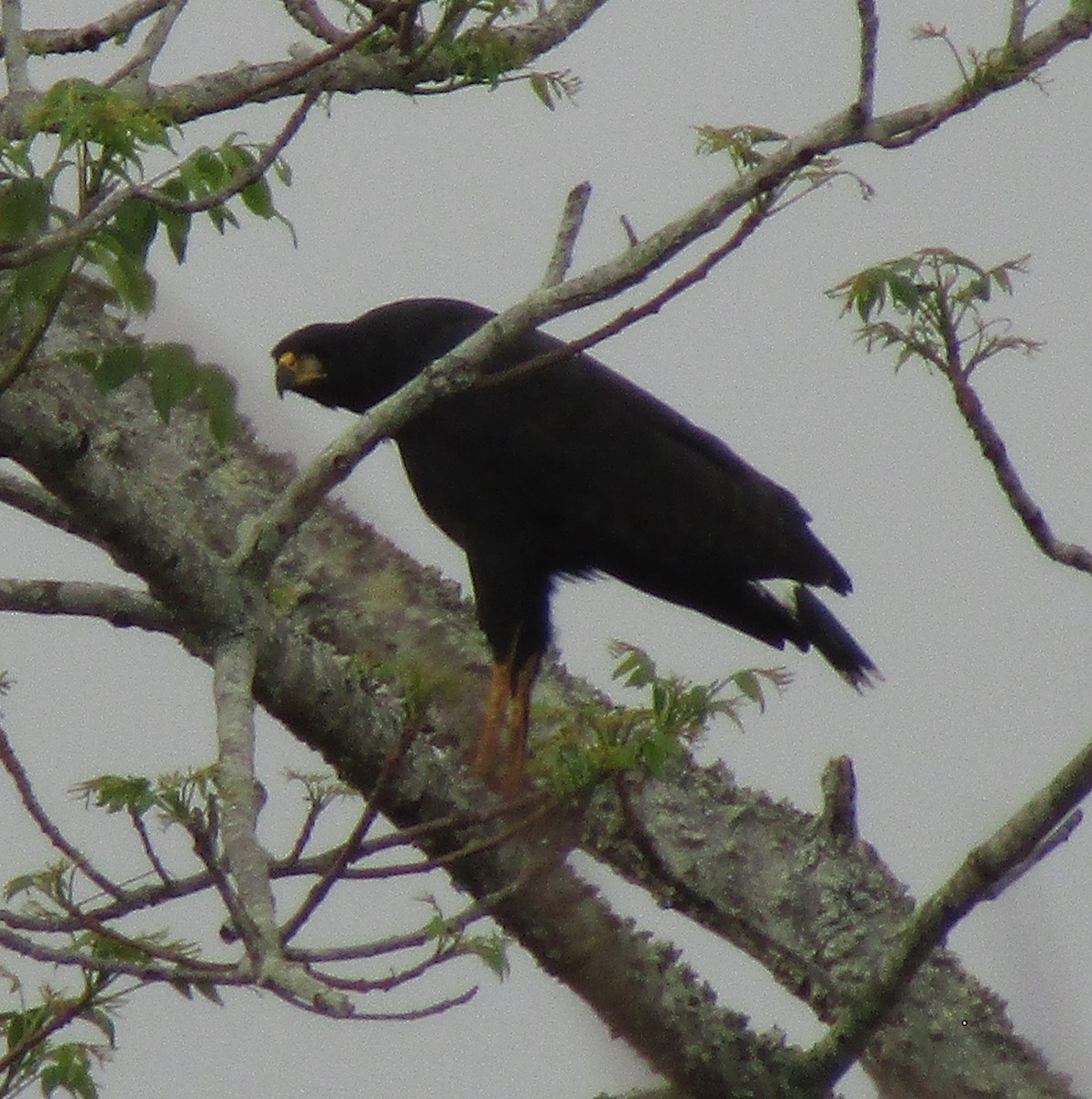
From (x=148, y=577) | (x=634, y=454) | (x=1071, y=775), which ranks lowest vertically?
(x=148, y=577)

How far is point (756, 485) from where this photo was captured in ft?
18.1

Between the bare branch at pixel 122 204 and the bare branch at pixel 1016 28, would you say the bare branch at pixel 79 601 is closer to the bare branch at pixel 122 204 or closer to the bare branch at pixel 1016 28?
the bare branch at pixel 122 204

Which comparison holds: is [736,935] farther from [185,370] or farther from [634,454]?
[185,370]

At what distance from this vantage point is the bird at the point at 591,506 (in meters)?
5.38

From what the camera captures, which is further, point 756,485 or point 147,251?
point 756,485

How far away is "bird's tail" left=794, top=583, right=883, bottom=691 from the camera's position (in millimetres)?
5387

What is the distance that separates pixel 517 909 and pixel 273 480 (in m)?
2.54

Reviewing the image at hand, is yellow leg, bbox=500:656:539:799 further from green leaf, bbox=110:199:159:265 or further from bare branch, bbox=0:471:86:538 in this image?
green leaf, bbox=110:199:159:265

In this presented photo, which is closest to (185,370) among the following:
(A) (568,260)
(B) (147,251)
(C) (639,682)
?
(B) (147,251)

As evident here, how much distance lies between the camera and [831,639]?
543 cm

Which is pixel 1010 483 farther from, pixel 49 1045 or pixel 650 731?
pixel 49 1045

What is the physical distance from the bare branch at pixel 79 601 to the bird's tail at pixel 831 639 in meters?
2.68

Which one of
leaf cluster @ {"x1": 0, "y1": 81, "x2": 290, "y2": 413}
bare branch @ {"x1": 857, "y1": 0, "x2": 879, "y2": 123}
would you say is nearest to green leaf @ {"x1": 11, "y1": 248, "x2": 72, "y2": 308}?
leaf cluster @ {"x1": 0, "y1": 81, "x2": 290, "y2": 413}

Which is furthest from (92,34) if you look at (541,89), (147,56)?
(541,89)
